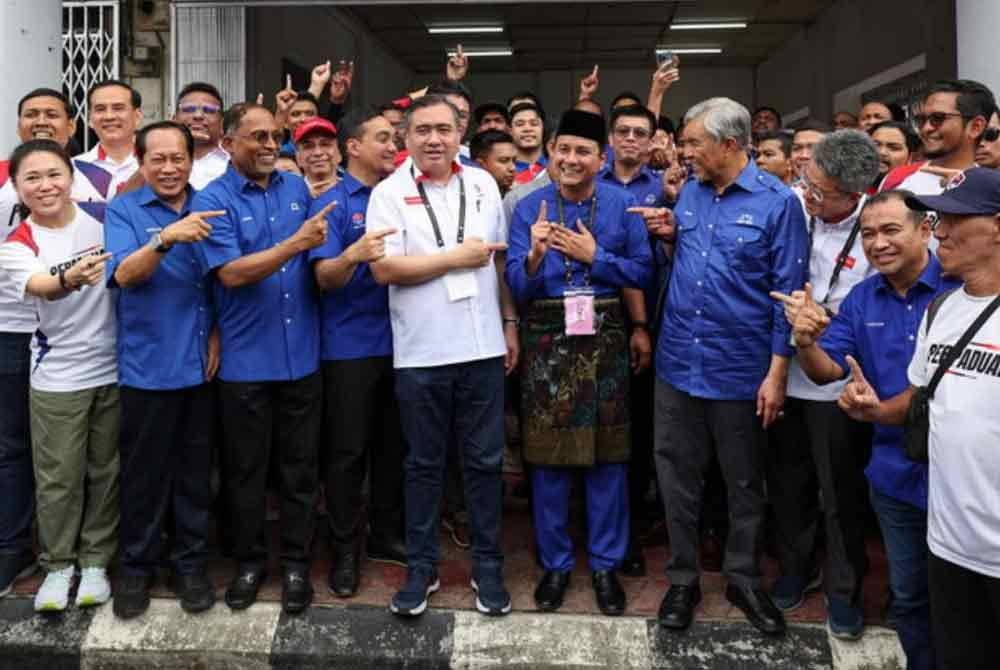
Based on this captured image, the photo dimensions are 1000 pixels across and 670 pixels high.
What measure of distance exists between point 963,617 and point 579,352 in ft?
5.35

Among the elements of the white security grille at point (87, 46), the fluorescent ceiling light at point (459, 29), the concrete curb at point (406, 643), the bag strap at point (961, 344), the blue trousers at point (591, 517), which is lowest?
the concrete curb at point (406, 643)

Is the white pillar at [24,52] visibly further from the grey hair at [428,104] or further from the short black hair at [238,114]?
the grey hair at [428,104]

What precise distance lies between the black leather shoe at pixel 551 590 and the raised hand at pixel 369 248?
1423mm

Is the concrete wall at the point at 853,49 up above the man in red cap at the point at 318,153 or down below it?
above

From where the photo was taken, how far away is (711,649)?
133 inches

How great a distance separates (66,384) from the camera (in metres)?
3.60

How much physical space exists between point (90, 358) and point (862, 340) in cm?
283

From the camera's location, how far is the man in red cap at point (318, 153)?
3951 mm

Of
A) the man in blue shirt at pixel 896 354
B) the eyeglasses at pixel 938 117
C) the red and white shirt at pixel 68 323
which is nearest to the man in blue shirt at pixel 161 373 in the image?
the red and white shirt at pixel 68 323

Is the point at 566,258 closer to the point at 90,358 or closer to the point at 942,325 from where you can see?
the point at 942,325

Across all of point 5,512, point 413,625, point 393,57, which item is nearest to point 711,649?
point 413,625

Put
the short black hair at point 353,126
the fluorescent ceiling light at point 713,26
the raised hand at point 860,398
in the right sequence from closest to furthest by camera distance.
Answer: the raised hand at point 860,398, the short black hair at point 353,126, the fluorescent ceiling light at point 713,26

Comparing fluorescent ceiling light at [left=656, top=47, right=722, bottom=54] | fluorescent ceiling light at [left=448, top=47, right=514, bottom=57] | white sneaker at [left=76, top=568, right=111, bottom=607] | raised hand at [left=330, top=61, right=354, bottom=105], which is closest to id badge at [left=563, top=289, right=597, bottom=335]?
white sneaker at [left=76, top=568, right=111, bottom=607]

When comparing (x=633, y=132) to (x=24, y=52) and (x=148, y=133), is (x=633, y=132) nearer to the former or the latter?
(x=148, y=133)
